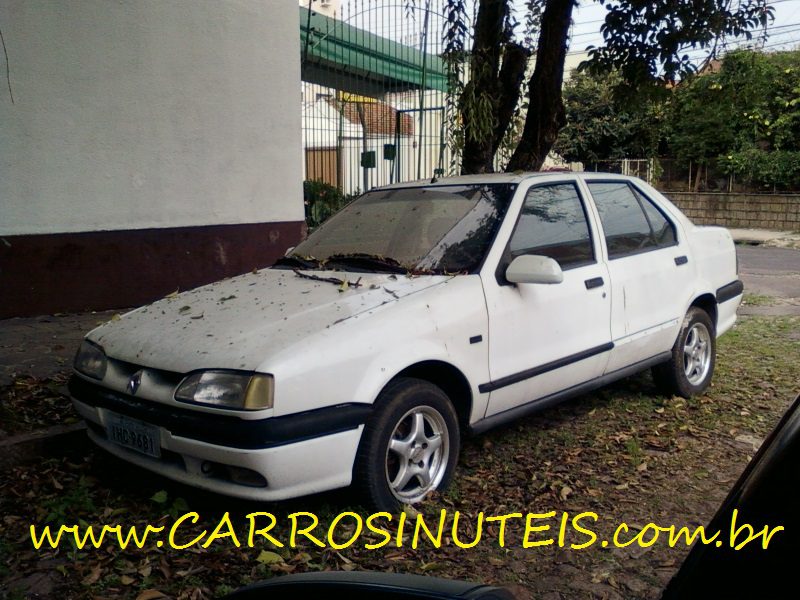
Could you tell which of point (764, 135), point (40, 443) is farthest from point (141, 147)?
point (764, 135)

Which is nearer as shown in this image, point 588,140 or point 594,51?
point 594,51

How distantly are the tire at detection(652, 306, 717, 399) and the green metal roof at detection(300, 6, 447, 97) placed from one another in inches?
219

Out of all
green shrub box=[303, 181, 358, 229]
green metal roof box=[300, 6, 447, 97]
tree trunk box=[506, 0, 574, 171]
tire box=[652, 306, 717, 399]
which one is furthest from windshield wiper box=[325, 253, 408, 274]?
green shrub box=[303, 181, 358, 229]

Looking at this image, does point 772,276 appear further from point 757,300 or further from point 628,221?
point 628,221

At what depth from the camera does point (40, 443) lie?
4203 millimetres

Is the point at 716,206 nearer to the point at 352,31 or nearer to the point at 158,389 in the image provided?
the point at 352,31

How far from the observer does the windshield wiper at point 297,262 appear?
447 cm

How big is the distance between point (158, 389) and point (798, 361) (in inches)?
219

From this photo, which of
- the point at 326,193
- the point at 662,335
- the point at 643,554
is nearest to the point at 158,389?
the point at 643,554

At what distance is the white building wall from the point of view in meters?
6.66

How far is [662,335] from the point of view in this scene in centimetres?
520

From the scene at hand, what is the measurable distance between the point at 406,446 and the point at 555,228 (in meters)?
1.76

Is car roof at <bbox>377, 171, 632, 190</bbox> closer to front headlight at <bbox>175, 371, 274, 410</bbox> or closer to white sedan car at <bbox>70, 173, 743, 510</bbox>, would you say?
white sedan car at <bbox>70, 173, 743, 510</bbox>

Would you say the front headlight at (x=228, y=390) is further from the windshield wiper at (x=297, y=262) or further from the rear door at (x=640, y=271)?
the rear door at (x=640, y=271)
